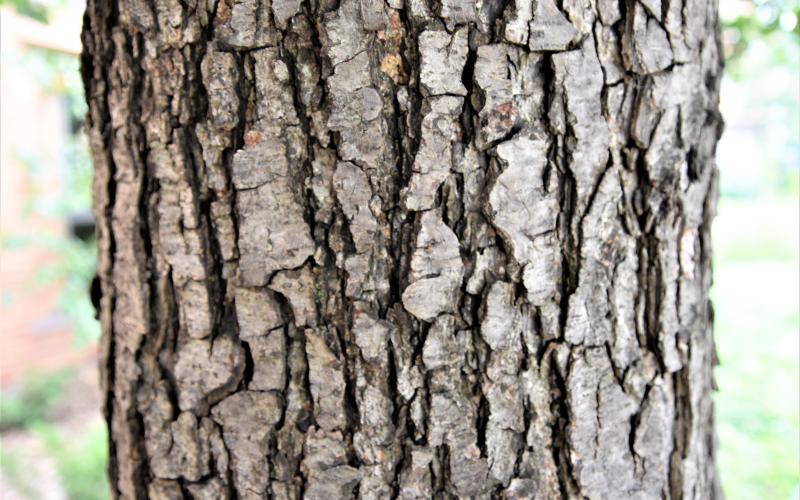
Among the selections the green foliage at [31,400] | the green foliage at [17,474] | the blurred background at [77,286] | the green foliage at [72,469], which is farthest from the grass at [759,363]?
the green foliage at [31,400]

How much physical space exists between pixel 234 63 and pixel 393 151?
28cm

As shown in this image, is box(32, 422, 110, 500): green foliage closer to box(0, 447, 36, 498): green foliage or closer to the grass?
box(0, 447, 36, 498): green foliage

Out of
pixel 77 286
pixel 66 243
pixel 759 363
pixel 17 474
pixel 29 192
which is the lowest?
pixel 17 474

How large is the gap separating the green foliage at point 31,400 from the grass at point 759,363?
5.56 meters

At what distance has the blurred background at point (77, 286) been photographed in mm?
2654

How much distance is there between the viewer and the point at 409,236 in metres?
0.98

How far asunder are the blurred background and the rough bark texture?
1076mm

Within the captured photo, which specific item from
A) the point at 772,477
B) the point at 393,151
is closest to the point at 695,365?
the point at 393,151

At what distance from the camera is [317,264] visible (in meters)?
1.01

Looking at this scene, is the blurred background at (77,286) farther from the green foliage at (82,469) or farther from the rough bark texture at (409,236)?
the rough bark texture at (409,236)

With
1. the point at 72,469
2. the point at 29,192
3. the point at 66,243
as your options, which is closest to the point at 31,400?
the point at 66,243

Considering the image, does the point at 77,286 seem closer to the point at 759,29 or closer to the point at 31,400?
the point at 31,400

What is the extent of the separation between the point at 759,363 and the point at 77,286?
484 cm

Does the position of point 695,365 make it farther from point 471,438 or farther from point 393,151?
point 393,151
